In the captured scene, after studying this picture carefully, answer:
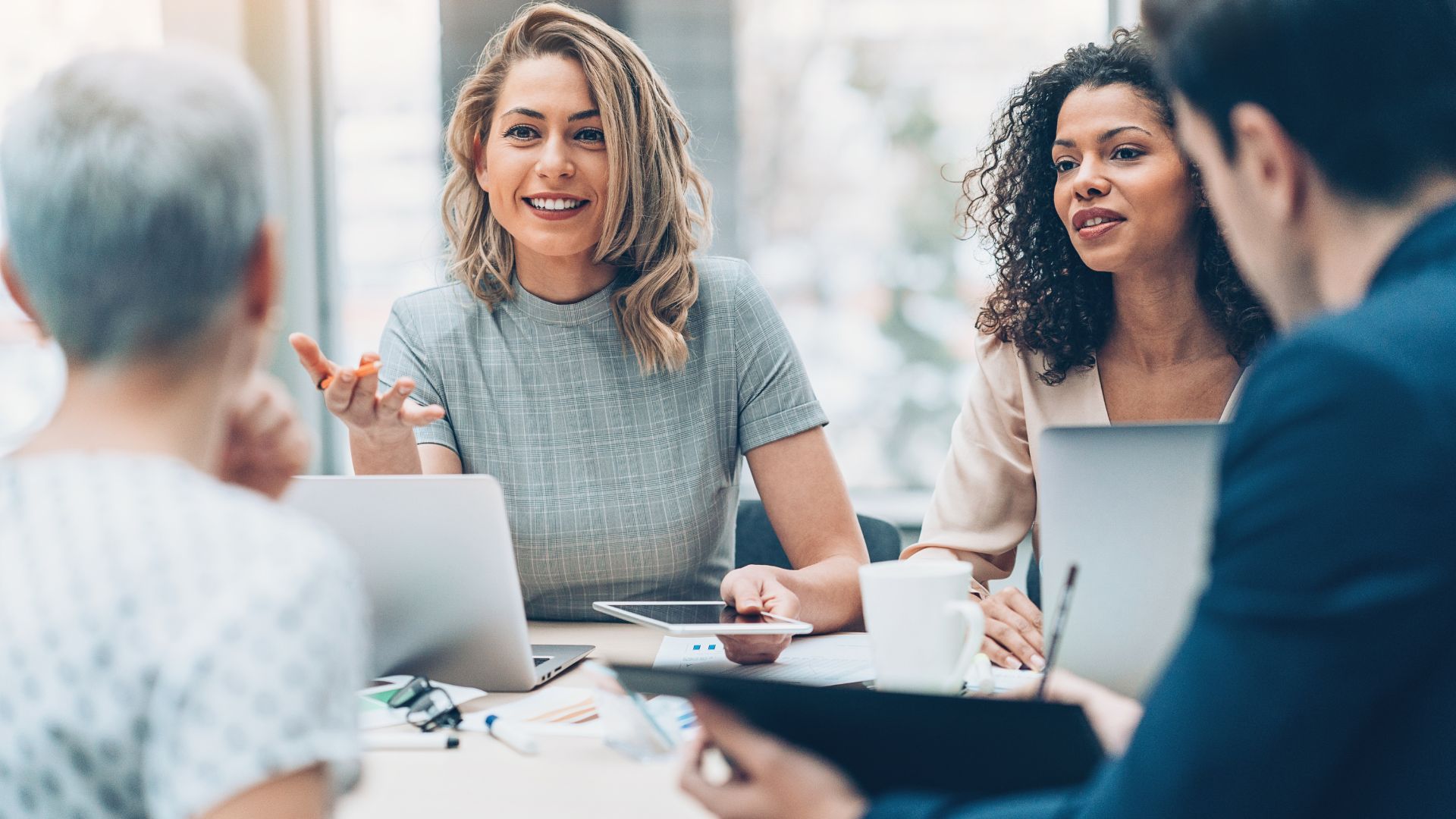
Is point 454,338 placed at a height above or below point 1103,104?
below

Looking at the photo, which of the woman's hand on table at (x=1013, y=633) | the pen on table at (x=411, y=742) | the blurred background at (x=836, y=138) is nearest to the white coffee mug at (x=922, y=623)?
the woman's hand on table at (x=1013, y=633)

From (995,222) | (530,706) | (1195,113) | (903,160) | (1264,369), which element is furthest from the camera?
(903,160)

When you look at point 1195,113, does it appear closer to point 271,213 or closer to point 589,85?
point 271,213

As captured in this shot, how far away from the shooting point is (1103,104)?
6.39ft

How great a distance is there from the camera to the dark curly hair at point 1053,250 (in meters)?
1.91

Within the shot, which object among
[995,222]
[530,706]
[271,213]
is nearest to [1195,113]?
[271,213]

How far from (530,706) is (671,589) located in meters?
0.69

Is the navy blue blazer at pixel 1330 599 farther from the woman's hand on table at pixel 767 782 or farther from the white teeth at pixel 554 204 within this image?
the white teeth at pixel 554 204

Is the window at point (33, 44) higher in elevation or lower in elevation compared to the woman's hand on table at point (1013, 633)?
higher

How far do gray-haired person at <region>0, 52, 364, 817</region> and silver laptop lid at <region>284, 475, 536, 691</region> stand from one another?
1.75 ft

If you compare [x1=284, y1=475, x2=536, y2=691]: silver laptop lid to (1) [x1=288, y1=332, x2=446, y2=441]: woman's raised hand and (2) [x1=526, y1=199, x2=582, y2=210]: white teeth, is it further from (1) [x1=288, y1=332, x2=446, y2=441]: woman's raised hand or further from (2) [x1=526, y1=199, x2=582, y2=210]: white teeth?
(2) [x1=526, y1=199, x2=582, y2=210]: white teeth

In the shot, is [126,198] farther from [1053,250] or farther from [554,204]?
[1053,250]

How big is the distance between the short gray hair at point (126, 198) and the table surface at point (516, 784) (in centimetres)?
48

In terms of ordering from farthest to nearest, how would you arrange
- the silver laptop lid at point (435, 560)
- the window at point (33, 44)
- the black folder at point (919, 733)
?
the window at point (33, 44), the silver laptop lid at point (435, 560), the black folder at point (919, 733)
